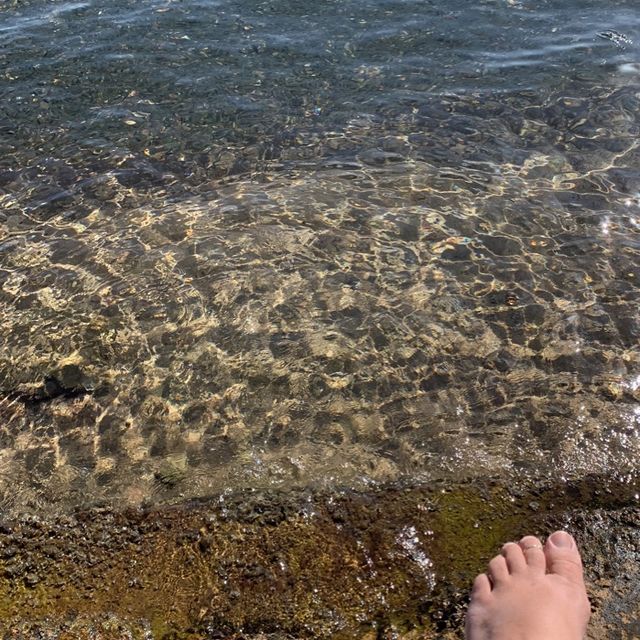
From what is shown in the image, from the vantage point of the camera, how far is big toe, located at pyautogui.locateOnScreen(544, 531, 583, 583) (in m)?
3.25

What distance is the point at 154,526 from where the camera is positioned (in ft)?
12.1

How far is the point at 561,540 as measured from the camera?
343 centimetres

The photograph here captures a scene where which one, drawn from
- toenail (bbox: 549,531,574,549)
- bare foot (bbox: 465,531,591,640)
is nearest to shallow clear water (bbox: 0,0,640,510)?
toenail (bbox: 549,531,574,549)

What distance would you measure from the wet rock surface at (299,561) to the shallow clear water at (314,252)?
20 cm

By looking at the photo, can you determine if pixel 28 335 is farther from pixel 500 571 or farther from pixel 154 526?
pixel 500 571

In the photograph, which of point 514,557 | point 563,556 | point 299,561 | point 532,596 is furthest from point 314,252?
point 532,596

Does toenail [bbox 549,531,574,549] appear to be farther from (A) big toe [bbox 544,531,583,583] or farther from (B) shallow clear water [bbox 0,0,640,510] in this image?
(B) shallow clear water [bbox 0,0,640,510]

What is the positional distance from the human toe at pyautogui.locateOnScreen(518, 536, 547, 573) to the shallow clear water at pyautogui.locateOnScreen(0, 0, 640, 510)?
0.46 meters

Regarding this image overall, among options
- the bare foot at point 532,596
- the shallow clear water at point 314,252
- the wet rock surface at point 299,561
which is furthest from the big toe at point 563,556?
the shallow clear water at point 314,252

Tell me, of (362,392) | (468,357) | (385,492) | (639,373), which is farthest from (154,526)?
(639,373)

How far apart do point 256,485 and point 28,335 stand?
243 centimetres

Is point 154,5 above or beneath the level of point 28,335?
above

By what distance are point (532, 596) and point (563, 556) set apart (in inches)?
11.7

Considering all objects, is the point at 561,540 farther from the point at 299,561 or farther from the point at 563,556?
the point at 299,561
